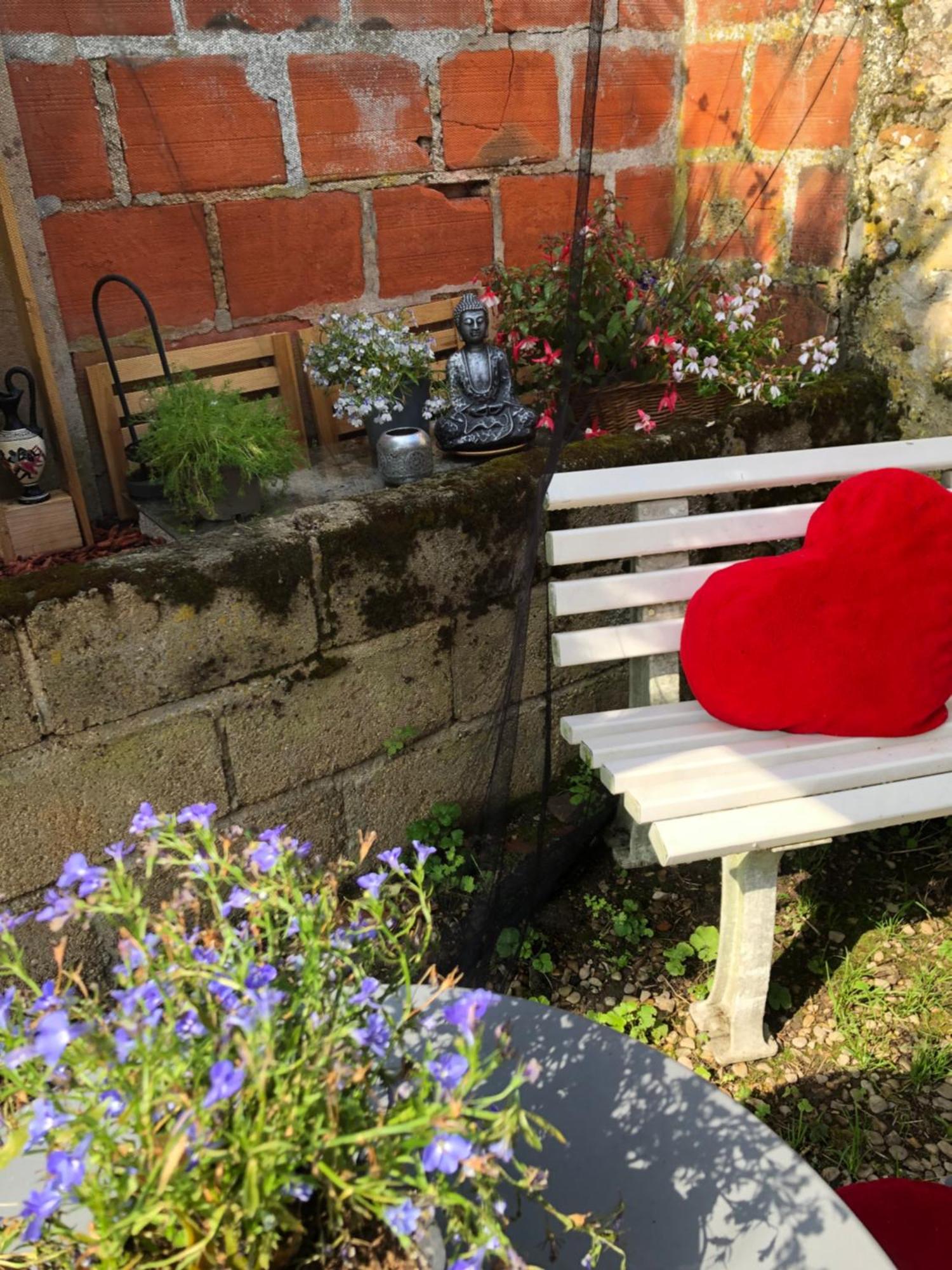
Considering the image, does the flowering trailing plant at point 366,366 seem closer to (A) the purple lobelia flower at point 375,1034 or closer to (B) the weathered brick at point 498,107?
(B) the weathered brick at point 498,107

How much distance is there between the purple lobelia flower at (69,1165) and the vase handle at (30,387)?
1.65 meters

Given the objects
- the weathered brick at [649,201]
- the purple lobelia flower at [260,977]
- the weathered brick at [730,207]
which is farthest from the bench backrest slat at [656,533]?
the purple lobelia flower at [260,977]

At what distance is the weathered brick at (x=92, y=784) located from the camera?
1.87 meters

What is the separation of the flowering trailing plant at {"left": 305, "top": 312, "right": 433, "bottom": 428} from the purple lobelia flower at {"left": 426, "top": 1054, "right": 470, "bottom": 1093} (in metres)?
1.87

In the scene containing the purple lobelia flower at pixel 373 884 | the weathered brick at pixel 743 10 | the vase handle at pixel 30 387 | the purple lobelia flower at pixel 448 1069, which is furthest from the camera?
the weathered brick at pixel 743 10

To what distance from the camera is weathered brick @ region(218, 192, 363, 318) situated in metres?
2.48

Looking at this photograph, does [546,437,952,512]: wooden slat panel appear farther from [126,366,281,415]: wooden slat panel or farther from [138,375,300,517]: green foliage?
[126,366,281,415]: wooden slat panel

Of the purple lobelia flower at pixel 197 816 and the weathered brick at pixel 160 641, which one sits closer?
the purple lobelia flower at pixel 197 816

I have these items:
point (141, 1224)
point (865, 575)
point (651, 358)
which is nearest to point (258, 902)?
point (141, 1224)

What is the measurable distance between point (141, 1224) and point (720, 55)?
9.55 feet

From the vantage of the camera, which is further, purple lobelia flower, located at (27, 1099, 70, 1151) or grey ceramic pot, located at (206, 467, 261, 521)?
grey ceramic pot, located at (206, 467, 261, 521)

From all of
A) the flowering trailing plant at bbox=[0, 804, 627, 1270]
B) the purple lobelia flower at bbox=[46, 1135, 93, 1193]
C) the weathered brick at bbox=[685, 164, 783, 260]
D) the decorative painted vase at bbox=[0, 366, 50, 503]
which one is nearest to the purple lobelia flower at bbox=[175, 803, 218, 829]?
the flowering trailing plant at bbox=[0, 804, 627, 1270]

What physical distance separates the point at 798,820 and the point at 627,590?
0.66 m

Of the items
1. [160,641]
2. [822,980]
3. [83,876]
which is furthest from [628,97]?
[83,876]
